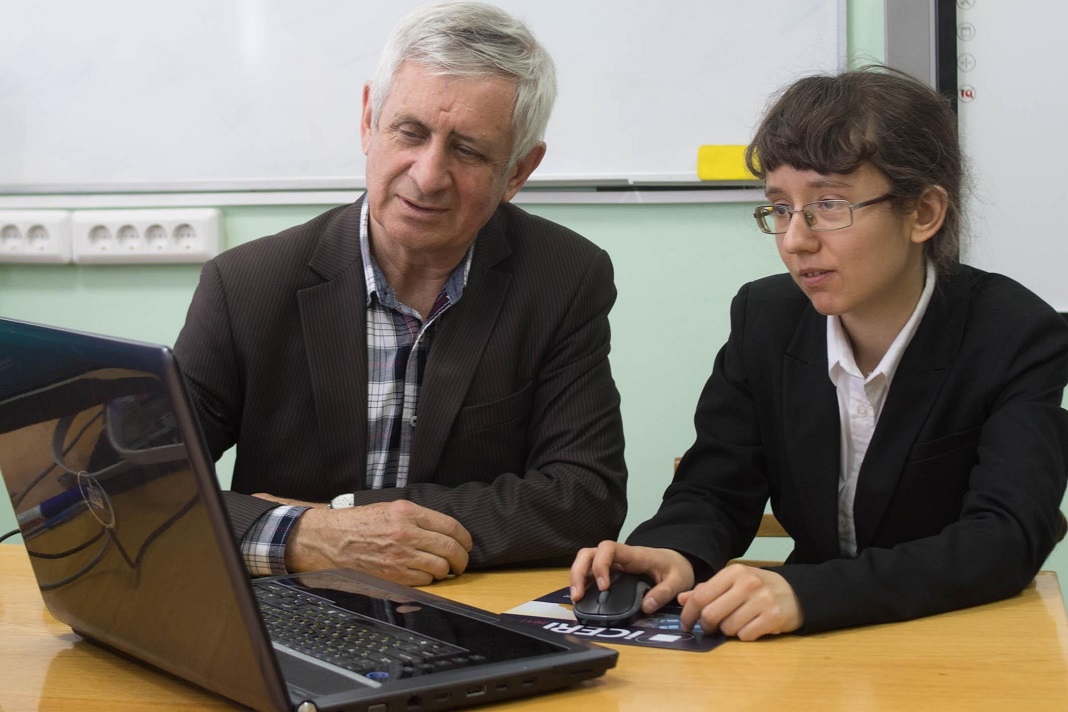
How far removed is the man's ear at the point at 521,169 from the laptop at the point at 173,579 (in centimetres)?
Answer: 78

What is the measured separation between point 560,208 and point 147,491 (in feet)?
5.56

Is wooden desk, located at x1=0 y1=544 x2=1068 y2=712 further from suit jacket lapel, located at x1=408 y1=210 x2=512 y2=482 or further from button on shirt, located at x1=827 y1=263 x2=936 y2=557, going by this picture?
suit jacket lapel, located at x1=408 y1=210 x2=512 y2=482

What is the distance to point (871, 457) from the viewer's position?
141cm

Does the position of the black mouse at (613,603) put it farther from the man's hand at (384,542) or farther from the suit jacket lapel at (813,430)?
the suit jacket lapel at (813,430)

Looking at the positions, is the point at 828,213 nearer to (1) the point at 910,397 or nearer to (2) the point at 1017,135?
(1) the point at 910,397

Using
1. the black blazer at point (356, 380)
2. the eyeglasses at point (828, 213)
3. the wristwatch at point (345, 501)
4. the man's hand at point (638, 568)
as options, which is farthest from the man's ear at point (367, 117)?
the man's hand at point (638, 568)

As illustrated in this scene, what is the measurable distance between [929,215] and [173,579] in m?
1.04

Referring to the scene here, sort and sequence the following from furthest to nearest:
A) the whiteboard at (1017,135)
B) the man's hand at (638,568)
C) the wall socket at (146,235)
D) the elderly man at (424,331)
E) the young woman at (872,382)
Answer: the wall socket at (146,235) < the whiteboard at (1017,135) < the elderly man at (424,331) < the young woman at (872,382) < the man's hand at (638,568)

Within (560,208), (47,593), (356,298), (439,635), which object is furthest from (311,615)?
(560,208)

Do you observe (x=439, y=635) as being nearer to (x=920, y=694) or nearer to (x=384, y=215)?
(x=920, y=694)

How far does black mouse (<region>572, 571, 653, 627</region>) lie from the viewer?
1.04 metres

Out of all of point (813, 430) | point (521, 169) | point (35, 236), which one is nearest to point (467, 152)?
point (521, 169)

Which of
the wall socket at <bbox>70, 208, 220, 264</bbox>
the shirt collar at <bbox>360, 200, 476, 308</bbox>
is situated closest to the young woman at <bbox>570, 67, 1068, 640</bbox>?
the shirt collar at <bbox>360, 200, 476, 308</bbox>

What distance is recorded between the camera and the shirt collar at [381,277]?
158 centimetres
